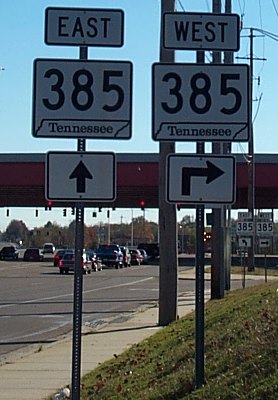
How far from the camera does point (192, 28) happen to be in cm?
946

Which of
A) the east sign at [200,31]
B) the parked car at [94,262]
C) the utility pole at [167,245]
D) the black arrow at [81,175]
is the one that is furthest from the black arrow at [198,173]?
the parked car at [94,262]

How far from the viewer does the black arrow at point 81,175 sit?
8828 mm

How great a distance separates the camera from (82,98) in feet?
28.9

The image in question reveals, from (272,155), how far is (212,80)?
56.6 m

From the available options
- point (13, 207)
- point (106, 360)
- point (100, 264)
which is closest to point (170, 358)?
point (106, 360)

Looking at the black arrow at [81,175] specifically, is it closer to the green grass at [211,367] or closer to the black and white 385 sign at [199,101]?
the black and white 385 sign at [199,101]

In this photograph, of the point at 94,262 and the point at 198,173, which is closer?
the point at 198,173

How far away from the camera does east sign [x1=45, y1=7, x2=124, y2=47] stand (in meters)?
9.02

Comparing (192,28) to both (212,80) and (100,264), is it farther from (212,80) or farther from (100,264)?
(100,264)

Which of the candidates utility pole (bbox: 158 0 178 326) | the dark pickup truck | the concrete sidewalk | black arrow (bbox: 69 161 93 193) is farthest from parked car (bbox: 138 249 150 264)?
black arrow (bbox: 69 161 93 193)

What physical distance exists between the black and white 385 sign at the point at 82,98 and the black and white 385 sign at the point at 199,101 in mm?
412

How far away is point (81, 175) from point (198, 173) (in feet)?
3.93

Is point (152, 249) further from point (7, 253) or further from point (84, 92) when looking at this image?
point (84, 92)

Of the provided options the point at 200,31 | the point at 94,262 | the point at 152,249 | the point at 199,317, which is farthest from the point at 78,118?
the point at 152,249
